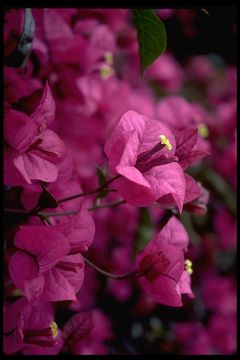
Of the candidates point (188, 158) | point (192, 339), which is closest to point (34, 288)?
point (188, 158)

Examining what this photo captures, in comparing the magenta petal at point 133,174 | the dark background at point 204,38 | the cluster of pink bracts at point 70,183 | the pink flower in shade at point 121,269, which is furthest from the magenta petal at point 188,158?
the dark background at point 204,38

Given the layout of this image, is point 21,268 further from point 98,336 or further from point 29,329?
point 98,336

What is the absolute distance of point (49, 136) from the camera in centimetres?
64

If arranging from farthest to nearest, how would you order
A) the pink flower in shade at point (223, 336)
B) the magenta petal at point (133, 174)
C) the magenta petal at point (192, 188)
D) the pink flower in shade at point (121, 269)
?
the pink flower in shade at point (223, 336) → the pink flower in shade at point (121, 269) → the magenta petal at point (192, 188) → the magenta petal at point (133, 174)

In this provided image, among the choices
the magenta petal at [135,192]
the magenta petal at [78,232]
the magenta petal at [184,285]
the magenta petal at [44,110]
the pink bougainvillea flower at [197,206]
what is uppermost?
the magenta petal at [44,110]

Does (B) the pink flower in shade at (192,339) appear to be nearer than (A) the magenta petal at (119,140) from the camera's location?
No

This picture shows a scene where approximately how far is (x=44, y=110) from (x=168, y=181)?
0.53ft

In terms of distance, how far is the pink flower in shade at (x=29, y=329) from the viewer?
633 millimetres

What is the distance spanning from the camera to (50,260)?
61 centimetres

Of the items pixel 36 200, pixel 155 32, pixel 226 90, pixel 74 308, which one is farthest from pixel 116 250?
pixel 226 90

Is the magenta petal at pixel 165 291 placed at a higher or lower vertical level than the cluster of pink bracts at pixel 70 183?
lower

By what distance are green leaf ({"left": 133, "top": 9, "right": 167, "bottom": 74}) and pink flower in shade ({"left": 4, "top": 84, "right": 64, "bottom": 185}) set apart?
0.19 metres

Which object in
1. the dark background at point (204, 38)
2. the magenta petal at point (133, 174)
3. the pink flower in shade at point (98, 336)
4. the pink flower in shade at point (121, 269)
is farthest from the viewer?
the dark background at point (204, 38)

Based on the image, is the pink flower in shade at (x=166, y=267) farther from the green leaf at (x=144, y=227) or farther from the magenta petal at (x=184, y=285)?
the green leaf at (x=144, y=227)
